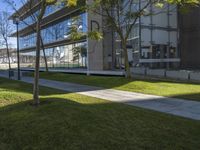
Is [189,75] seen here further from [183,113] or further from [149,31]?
[183,113]

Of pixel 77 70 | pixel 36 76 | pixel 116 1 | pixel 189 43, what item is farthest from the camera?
pixel 77 70

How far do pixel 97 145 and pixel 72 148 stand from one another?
1.60 feet

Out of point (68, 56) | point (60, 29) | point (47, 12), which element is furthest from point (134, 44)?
point (47, 12)

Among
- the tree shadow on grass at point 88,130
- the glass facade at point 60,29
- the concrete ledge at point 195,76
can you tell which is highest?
the glass facade at point 60,29

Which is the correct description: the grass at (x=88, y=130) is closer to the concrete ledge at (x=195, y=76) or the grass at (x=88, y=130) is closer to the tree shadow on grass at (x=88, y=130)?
the tree shadow on grass at (x=88, y=130)

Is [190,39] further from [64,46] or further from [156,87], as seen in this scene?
[156,87]

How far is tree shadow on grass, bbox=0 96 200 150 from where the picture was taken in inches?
289

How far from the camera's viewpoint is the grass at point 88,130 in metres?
7.34

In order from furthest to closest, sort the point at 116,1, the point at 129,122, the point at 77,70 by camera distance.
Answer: the point at 77,70 < the point at 116,1 < the point at 129,122

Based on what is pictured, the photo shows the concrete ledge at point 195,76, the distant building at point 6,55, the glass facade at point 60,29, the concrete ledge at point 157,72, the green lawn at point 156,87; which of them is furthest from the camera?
the distant building at point 6,55

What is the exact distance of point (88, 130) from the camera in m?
7.99

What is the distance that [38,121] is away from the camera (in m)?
8.73

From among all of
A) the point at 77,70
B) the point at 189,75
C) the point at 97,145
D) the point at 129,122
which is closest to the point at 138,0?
the point at 189,75

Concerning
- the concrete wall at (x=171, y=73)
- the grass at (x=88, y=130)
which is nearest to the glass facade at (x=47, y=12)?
the grass at (x=88, y=130)
